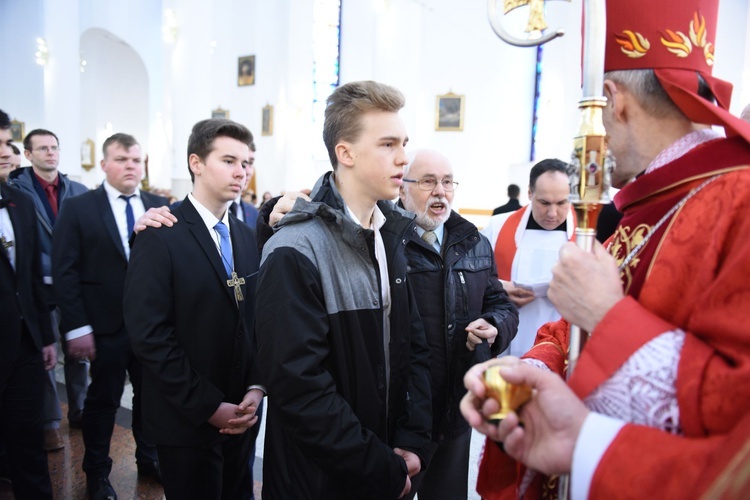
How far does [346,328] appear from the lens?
1629 millimetres

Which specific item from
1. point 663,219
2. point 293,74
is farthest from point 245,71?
point 663,219

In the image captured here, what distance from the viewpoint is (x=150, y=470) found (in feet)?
10.3

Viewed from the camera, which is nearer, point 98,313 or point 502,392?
point 502,392

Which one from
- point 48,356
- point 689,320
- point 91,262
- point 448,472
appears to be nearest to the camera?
point 689,320

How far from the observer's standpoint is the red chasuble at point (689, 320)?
2.74 feet

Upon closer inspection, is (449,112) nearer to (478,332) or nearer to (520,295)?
(520,295)

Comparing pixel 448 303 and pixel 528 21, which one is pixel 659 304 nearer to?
pixel 528 21

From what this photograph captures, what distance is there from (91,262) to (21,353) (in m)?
0.76

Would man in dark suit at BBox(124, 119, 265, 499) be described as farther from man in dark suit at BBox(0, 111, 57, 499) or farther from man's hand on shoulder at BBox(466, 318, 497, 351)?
man's hand on shoulder at BBox(466, 318, 497, 351)

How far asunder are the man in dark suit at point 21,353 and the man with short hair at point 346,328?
1452 millimetres

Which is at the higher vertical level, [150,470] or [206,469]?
[206,469]

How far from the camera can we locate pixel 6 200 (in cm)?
256

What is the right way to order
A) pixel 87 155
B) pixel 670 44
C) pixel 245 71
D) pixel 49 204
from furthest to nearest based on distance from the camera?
pixel 87 155 < pixel 245 71 < pixel 49 204 < pixel 670 44

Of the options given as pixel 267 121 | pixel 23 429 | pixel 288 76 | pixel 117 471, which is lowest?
pixel 117 471
